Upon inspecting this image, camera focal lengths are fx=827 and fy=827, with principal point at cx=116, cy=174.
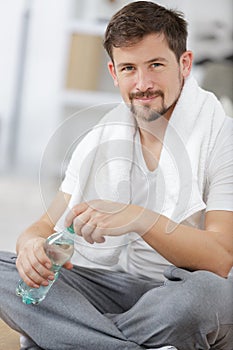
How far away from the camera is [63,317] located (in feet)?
4.73

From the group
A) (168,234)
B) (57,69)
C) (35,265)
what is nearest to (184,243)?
(168,234)

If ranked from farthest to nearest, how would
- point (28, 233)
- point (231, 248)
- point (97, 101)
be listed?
point (97, 101) < point (28, 233) < point (231, 248)

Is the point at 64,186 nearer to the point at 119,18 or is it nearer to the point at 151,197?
the point at 151,197

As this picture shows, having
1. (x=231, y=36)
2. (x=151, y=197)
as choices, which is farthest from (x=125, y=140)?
(x=231, y=36)

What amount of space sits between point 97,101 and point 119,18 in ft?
8.31

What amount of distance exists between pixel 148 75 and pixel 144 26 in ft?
0.28

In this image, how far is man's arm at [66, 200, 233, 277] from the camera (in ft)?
4.43

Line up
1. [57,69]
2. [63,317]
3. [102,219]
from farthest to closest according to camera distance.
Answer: [57,69]
[63,317]
[102,219]

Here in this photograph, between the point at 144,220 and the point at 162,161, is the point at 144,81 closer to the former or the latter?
the point at 162,161

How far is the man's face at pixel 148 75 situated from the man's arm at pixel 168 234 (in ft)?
0.65

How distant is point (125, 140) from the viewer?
60.6 inches

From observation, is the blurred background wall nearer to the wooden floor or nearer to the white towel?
the wooden floor

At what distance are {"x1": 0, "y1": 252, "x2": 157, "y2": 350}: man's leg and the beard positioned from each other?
30 centimetres

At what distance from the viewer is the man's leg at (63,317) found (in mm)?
1415
